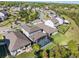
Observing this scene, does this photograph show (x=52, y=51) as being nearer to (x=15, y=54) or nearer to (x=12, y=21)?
(x=15, y=54)

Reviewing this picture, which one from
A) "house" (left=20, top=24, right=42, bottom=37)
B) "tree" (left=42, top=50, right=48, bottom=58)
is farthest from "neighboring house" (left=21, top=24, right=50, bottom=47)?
"tree" (left=42, top=50, right=48, bottom=58)

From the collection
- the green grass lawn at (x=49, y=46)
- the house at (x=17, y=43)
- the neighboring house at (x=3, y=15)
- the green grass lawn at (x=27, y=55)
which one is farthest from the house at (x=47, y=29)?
the neighboring house at (x=3, y=15)

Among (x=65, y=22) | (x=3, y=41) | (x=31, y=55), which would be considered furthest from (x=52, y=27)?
(x=3, y=41)

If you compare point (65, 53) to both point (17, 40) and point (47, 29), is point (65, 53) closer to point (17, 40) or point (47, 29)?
point (47, 29)

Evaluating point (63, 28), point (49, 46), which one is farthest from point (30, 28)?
point (63, 28)

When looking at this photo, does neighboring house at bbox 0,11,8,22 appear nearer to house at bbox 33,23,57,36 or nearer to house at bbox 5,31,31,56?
house at bbox 5,31,31,56
